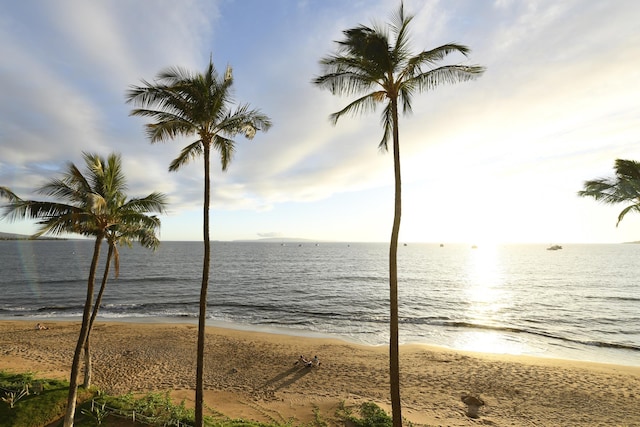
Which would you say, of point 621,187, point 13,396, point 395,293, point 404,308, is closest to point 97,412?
point 13,396

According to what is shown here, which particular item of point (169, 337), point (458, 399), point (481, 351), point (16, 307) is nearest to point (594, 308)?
point (481, 351)

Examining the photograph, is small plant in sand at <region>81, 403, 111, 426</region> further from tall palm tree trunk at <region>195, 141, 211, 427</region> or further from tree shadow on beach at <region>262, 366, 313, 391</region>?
tree shadow on beach at <region>262, 366, 313, 391</region>

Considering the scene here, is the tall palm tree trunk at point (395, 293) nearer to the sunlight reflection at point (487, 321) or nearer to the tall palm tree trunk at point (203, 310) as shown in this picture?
the tall palm tree trunk at point (203, 310)

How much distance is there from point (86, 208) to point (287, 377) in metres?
16.7

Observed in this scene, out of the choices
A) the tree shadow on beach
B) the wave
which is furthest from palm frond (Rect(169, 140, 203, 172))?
the wave

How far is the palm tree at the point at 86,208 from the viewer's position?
1144 centimetres

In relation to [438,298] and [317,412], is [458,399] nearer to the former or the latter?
[317,412]

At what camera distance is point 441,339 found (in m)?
32.9

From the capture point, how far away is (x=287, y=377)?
2202 cm

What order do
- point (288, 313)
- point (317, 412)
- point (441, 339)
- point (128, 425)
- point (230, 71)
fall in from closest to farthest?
point (230, 71)
point (128, 425)
point (317, 412)
point (441, 339)
point (288, 313)

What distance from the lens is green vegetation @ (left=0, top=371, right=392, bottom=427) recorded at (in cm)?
1244

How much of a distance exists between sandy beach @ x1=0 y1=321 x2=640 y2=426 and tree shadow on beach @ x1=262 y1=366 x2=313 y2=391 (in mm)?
71

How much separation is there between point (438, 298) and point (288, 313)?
90.8 feet

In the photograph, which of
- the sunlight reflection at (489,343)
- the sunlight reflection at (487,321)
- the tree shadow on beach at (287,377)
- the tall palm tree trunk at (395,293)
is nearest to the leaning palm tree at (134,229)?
the tall palm tree trunk at (395,293)
